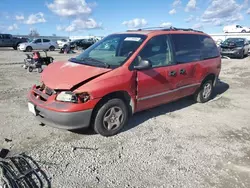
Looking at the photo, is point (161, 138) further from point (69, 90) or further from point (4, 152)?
point (4, 152)

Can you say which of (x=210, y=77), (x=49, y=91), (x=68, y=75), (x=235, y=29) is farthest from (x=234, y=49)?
(x=235, y=29)

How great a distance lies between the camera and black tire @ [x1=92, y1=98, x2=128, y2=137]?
3.67m

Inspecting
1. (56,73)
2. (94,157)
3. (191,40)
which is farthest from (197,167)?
(191,40)

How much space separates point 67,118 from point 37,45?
2456 centimetres

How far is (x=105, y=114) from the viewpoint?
3750 mm

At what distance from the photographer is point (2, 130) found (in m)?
4.02

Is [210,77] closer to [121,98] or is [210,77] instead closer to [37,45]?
[121,98]

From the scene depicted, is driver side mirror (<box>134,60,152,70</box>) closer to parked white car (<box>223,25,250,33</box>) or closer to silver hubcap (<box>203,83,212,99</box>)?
silver hubcap (<box>203,83,212,99</box>)

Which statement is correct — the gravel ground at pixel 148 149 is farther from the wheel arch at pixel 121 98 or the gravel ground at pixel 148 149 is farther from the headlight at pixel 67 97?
the headlight at pixel 67 97

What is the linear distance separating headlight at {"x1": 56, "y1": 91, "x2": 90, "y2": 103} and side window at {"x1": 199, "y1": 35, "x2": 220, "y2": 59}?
11.2ft

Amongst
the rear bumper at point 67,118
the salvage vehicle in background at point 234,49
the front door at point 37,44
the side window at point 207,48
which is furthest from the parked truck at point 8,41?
the rear bumper at point 67,118

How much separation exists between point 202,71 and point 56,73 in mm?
3471

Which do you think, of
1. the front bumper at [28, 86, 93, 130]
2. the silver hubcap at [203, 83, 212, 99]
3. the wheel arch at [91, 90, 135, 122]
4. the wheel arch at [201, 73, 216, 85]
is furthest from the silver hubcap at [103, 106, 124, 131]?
the silver hubcap at [203, 83, 212, 99]

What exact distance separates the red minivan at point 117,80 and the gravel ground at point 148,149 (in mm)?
362
